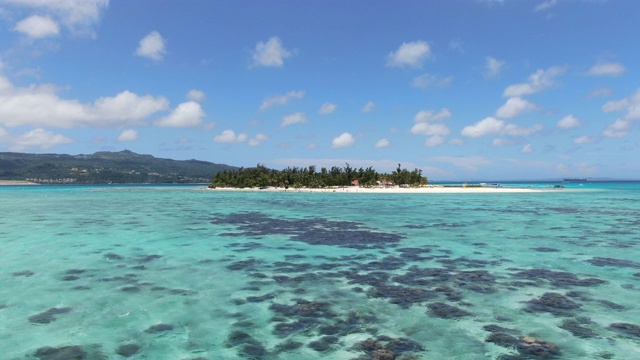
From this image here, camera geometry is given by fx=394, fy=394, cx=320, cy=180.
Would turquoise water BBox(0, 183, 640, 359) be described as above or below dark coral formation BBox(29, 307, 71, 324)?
above

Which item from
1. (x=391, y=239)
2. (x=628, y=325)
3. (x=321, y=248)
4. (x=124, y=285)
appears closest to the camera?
(x=628, y=325)

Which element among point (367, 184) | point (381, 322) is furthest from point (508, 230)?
point (367, 184)

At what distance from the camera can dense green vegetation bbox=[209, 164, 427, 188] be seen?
554ft

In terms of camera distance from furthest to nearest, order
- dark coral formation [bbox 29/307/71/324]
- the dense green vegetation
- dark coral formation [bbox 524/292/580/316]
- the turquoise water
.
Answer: the dense green vegetation
dark coral formation [bbox 524/292/580/316]
dark coral formation [bbox 29/307/71/324]
the turquoise water

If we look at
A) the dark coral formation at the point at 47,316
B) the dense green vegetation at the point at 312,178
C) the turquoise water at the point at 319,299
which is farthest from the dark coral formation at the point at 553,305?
the dense green vegetation at the point at 312,178

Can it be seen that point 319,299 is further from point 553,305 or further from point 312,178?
point 312,178

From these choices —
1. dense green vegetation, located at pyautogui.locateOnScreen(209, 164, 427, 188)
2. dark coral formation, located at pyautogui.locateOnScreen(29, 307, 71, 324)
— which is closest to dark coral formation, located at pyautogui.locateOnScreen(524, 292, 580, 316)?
dark coral formation, located at pyautogui.locateOnScreen(29, 307, 71, 324)

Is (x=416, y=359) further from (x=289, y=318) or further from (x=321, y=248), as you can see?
(x=321, y=248)

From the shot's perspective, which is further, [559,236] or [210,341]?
[559,236]

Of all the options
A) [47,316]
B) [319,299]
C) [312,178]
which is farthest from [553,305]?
[312,178]

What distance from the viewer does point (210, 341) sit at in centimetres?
1088

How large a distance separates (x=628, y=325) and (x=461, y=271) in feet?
24.2

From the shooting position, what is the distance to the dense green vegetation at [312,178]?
169 metres

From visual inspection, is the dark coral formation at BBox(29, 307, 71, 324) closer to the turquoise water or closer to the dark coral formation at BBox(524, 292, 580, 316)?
the turquoise water
